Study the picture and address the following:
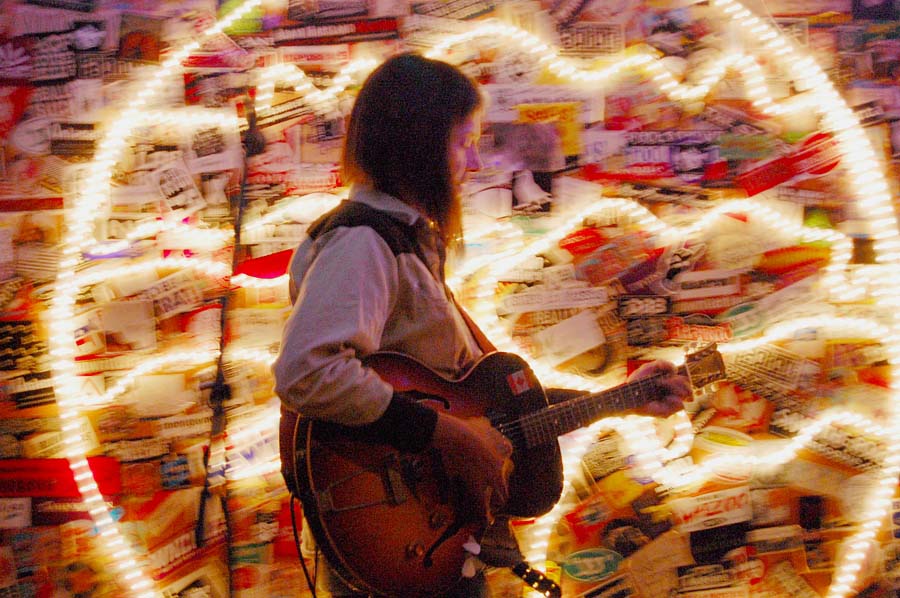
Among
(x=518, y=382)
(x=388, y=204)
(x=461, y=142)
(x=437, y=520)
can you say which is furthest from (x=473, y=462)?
(x=461, y=142)

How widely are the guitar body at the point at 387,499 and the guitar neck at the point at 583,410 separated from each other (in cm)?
18

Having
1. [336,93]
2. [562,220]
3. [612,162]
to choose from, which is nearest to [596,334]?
[562,220]

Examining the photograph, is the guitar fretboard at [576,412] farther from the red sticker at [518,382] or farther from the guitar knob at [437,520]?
the guitar knob at [437,520]

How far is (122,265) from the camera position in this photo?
1871 millimetres

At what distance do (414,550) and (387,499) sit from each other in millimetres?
119

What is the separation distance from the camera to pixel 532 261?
1.98 m

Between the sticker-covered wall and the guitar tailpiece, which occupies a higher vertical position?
the sticker-covered wall

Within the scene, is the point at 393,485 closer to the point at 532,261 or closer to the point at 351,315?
the point at 351,315

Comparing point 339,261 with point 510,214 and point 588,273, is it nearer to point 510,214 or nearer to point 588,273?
point 510,214

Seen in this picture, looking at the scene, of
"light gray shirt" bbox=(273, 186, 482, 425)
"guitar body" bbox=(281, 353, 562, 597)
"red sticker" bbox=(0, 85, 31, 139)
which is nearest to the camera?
"light gray shirt" bbox=(273, 186, 482, 425)

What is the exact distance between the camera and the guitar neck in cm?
147

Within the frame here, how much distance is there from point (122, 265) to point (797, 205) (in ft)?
6.99

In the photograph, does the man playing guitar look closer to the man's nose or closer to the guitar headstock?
the man's nose

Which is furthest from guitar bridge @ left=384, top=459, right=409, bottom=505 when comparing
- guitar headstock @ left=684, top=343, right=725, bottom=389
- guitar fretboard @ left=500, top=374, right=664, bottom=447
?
guitar headstock @ left=684, top=343, right=725, bottom=389
